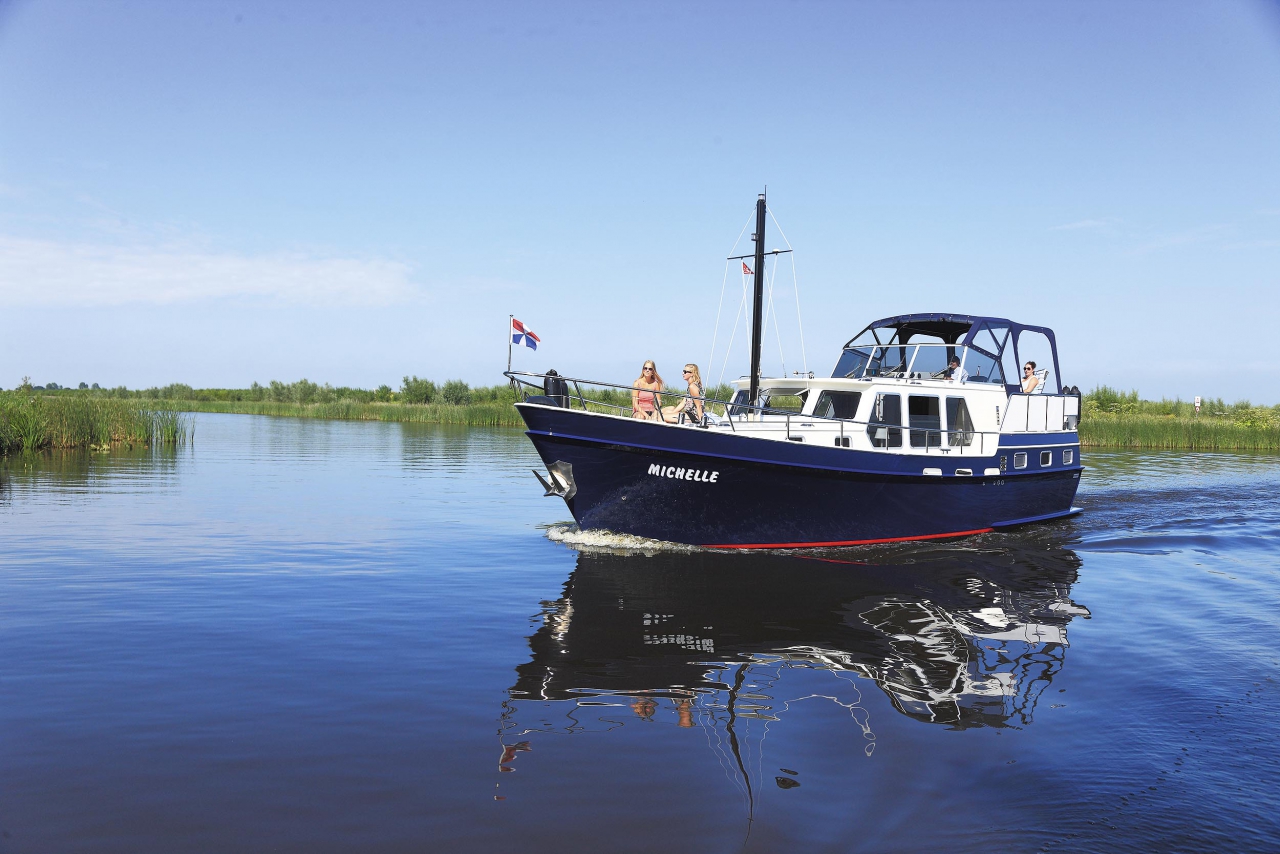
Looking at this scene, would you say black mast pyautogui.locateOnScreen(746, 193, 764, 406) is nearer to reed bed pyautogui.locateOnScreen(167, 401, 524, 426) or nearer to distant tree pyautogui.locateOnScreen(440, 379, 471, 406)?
reed bed pyautogui.locateOnScreen(167, 401, 524, 426)

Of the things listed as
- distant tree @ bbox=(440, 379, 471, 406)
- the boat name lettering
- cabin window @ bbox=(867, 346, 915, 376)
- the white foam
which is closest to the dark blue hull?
the boat name lettering

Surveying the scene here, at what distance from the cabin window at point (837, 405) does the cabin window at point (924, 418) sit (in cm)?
92

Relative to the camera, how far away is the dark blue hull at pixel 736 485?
11.7 metres

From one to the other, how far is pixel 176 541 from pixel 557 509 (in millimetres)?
7367

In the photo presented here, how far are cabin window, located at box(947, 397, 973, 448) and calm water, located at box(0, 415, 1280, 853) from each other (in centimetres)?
215

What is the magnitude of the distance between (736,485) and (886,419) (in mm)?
3233

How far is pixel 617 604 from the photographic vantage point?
379 inches

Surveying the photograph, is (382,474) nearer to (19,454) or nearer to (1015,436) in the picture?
(19,454)

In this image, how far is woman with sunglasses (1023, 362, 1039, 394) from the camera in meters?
16.0

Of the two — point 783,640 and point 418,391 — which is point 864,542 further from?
point 418,391

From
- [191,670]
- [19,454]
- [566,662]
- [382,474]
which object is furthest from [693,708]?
[19,454]

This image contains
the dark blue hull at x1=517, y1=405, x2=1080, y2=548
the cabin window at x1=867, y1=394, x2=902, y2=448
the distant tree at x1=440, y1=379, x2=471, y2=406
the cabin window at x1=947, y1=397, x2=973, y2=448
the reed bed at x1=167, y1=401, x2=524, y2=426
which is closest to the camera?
the dark blue hull at x1=517, y1=405, x2=1080, y2=548

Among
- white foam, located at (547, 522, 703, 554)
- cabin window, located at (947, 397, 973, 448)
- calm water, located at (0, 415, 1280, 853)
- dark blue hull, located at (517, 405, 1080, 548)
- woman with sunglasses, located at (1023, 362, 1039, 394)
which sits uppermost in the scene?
woman with sunglasses, located at (1023, 362, 1039, 394)

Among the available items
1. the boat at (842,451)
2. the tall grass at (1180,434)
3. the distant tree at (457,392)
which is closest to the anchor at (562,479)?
the boat at (842,451)
